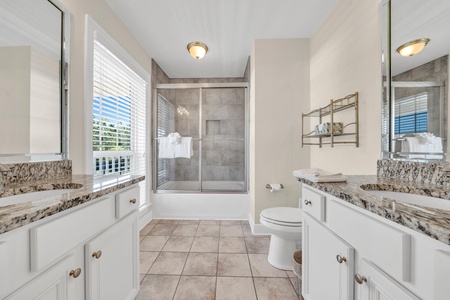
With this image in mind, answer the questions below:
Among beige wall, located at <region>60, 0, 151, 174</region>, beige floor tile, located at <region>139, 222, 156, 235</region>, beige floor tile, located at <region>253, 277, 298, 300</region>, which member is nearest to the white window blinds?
beige wall, located at <region>60, 0, 151, 174</region>

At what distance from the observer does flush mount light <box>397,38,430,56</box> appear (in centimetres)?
109

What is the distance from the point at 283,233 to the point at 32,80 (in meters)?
2.02

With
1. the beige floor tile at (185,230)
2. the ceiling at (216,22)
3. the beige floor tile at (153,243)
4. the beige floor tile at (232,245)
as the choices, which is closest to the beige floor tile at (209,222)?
the beige floor tile at (185,230)

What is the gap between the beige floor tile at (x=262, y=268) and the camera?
5.56 ft

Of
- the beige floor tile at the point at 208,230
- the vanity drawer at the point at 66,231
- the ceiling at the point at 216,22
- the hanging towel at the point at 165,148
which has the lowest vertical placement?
the beige floor tile at the point at 208,230

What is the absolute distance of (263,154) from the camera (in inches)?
98.0

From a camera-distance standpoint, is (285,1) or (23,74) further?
(285,1)

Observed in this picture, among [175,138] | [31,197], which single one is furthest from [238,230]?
[31,197]

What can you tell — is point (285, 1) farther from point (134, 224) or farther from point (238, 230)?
point (238, 230)

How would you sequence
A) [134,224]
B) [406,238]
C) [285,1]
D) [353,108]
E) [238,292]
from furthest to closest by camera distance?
[285,1] < [353,108] < [238,292] < [134,224] < [406,238]

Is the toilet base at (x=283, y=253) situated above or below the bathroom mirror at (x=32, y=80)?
below

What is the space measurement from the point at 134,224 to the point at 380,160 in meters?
1.61

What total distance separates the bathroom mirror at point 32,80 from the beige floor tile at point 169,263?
1184 millimetres

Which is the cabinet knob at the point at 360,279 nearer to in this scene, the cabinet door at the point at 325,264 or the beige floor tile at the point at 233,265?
the cabinet door at the point at 325,264
